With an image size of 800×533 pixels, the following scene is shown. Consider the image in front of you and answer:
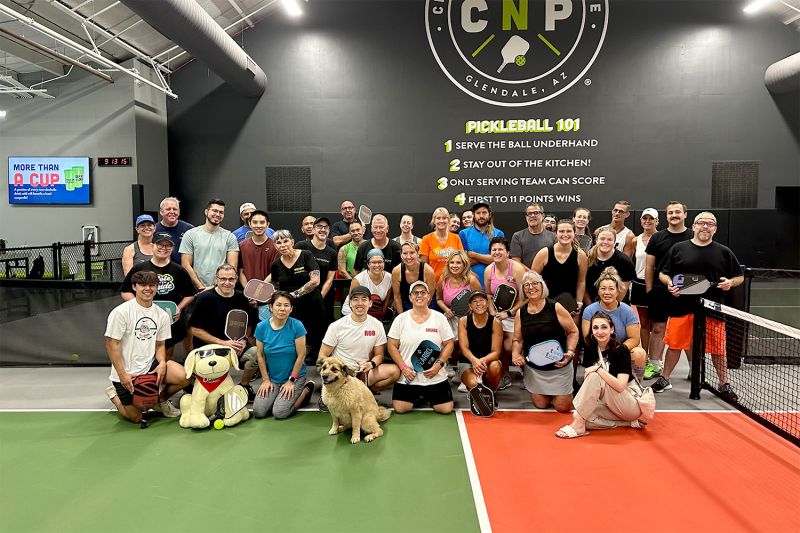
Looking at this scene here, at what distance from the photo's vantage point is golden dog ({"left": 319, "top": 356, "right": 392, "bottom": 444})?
4.61 meters

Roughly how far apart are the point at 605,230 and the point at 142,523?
5453 mm

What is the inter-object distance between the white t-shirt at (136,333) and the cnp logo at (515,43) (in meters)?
11.4

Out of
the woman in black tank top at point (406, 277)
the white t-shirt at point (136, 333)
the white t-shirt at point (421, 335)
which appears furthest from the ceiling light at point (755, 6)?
the white t-shirt at point (136, 333)

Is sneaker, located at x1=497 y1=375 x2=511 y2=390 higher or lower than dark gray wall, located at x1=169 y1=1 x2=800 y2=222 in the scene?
lower

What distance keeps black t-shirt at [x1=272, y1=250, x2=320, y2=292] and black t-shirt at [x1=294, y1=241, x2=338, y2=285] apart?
442mm

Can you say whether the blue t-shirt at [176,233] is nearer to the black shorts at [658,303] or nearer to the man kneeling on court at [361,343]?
the man kneeling on court at [361,343]

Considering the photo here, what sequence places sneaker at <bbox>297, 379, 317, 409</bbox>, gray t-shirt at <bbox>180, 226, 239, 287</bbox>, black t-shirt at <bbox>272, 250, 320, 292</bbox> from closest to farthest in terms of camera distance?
sneaker at <bbox>297, 379, 317, 409</bbox> → black t-shirt at <bbox>272, 250, 320, 292</bbox> → gray t-shirt at <bbox>180, 226, 239, 287</bbox>

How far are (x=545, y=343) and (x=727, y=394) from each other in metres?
2.09

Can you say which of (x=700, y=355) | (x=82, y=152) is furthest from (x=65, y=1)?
(x=700, y=355)

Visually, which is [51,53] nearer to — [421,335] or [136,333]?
[136,333]

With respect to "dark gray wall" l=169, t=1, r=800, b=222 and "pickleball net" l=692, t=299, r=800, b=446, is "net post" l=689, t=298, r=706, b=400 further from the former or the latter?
"dark gray wall" l=169, t=1, r=800, b=222

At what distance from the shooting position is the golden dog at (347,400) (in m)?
4.61

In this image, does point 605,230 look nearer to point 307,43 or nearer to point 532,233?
point 532,233

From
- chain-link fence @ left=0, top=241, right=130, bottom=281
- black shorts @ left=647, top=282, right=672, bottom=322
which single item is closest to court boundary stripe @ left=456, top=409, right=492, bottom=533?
black shorts @ left=647, top=282, right=672, bottom=322
